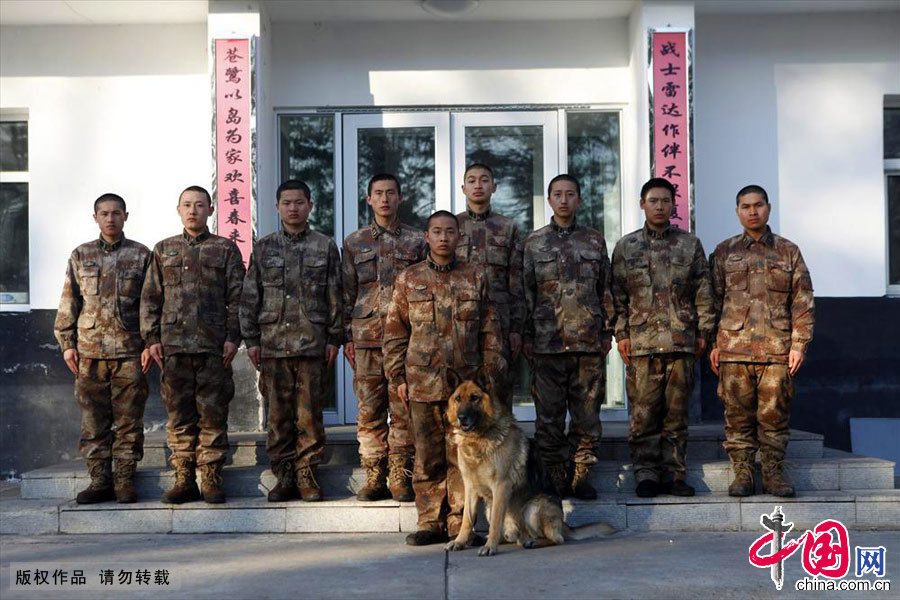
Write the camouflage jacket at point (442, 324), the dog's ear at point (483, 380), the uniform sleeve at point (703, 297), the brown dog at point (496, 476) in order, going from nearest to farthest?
the brown dog at point (496, 476), the dog's ear at point (483, 380), the camouflage jacket at point (442, 324), the uniform sleeve at point (703, 297)

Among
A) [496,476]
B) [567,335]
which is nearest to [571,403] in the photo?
[567,335]

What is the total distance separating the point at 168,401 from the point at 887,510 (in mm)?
4876

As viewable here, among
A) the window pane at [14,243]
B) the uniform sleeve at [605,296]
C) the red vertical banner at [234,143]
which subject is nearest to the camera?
the uniform sleeve at [605,296]

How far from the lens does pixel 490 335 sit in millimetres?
6312

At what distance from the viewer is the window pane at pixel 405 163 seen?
9.40 meters

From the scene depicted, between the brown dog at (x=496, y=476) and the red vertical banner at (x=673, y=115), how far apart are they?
3.24m

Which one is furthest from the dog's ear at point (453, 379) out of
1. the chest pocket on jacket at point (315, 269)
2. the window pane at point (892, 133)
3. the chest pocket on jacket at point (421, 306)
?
the window pane at point (892, 133)

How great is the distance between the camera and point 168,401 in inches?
270

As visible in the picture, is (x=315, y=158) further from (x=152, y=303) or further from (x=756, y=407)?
(x=756, y=407)

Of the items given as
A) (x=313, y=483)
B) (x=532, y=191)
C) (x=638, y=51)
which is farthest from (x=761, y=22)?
(x=313, y=483)

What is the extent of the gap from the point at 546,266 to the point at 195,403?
259 cm

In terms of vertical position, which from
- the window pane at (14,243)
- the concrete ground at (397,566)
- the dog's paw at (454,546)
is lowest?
the concrete ground at (397,566)

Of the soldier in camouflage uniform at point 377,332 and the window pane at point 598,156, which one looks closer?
the soldier in camouflage uniform at point 377,332

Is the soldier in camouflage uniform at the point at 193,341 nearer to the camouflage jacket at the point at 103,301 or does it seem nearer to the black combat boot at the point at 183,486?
the black combat boot at the point at 183,486
